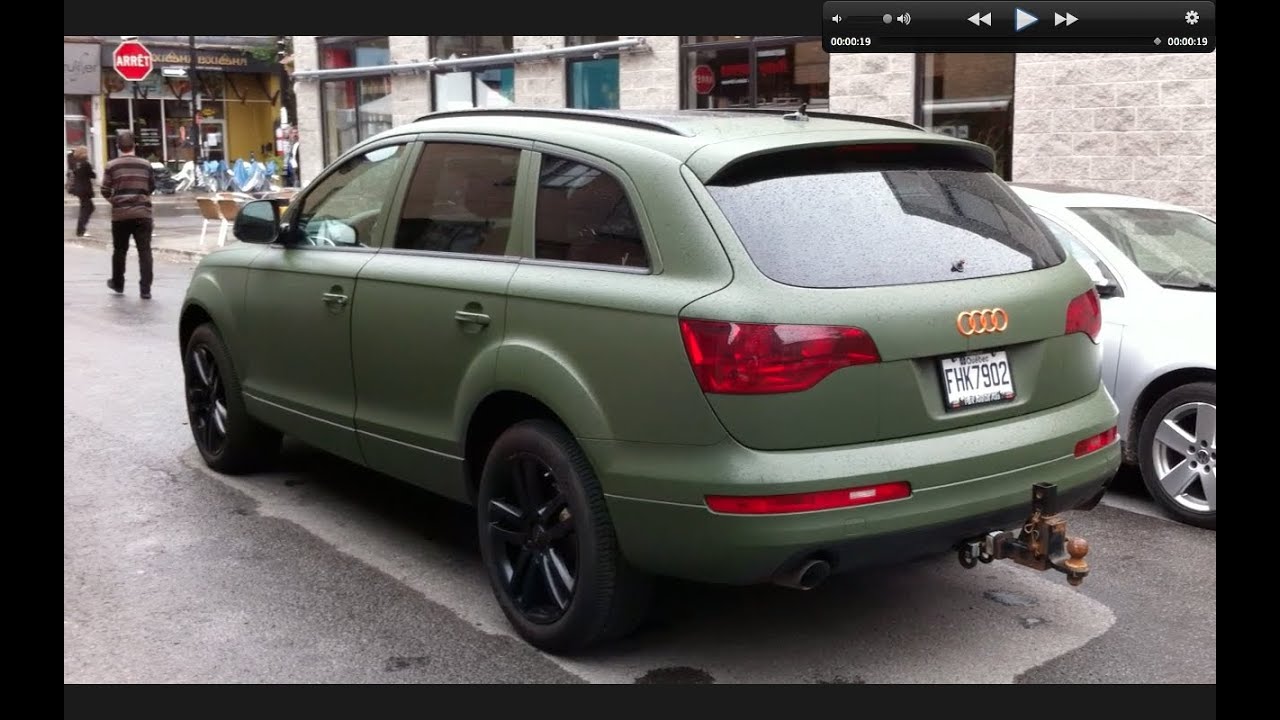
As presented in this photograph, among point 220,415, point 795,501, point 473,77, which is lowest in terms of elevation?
point 220,415

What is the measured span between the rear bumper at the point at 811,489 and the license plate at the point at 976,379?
0.09m

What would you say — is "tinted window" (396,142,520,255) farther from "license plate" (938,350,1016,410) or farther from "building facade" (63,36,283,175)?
"building facade" (63,36,283,175)

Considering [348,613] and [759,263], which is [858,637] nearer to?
[759,263]

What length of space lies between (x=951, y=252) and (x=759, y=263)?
73 cm

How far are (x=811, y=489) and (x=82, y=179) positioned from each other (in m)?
24.6

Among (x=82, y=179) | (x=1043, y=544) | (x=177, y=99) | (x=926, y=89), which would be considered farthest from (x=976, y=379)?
(x=177, y=99)

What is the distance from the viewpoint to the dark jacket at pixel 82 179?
25266 mm

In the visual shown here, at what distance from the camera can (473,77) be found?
21469 mm

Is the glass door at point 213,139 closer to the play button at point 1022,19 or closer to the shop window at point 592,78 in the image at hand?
the shop window at point 592,78

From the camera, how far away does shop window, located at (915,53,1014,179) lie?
14.4 m

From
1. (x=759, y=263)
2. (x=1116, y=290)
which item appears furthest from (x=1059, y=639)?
(x=1116, y=290)

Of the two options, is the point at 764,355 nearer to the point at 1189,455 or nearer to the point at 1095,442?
the point at 1095,442

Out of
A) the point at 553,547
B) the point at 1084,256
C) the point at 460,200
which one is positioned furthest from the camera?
the point at 1084,256
